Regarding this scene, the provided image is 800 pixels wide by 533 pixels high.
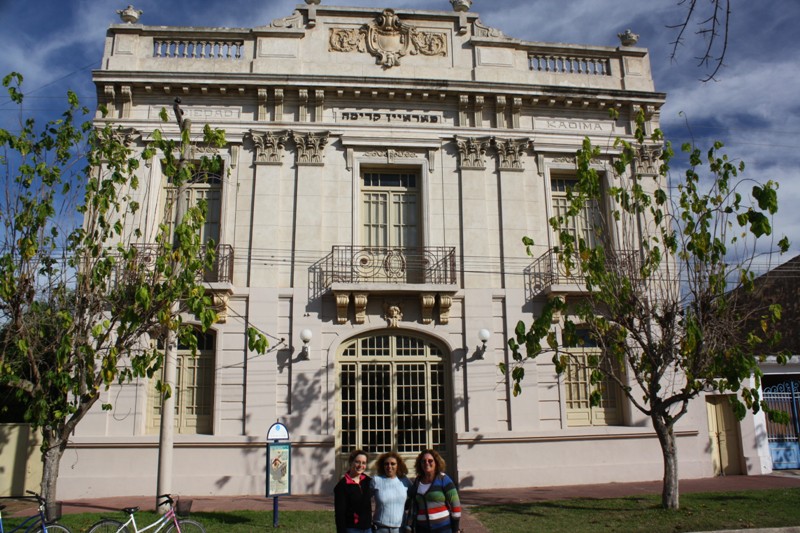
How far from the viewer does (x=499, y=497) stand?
13055 millimetres

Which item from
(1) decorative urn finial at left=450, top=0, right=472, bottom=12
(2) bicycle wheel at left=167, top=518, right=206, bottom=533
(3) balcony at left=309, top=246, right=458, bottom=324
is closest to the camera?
(2) bicycle wheel at left=167, top=518, right=206, bottom=533

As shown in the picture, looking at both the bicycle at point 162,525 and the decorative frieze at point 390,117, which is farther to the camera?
the decorative frieze at point 390,117

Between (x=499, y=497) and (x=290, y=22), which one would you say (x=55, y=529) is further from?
(x=290, y=22)

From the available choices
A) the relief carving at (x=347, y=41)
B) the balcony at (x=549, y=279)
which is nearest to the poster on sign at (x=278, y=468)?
the balcony at (x=549, y=279)

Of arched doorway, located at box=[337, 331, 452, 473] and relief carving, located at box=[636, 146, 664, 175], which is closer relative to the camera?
arched doorway, located at box=[337, 331, 452, 473]

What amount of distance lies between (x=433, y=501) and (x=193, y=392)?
9.72m

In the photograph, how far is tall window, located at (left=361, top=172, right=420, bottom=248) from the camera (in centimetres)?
1602

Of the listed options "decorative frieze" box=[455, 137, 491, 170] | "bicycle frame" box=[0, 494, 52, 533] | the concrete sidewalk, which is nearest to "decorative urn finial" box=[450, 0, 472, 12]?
"decorative frieze" box=[455, 137, 491, 170]

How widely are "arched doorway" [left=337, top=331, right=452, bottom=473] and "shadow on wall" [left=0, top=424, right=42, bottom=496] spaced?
21.1ft

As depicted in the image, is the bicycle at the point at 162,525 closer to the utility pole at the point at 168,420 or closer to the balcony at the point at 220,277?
the utility pole at the point at 168,420

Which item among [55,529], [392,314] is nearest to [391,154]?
[392,314]

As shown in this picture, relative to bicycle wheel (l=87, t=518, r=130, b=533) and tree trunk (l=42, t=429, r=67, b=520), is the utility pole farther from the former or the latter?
bicycle wheel (l=87, t=518, r=130, b=533)

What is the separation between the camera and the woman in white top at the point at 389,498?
6406 millimetres

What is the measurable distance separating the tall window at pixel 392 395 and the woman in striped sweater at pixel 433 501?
824cm
